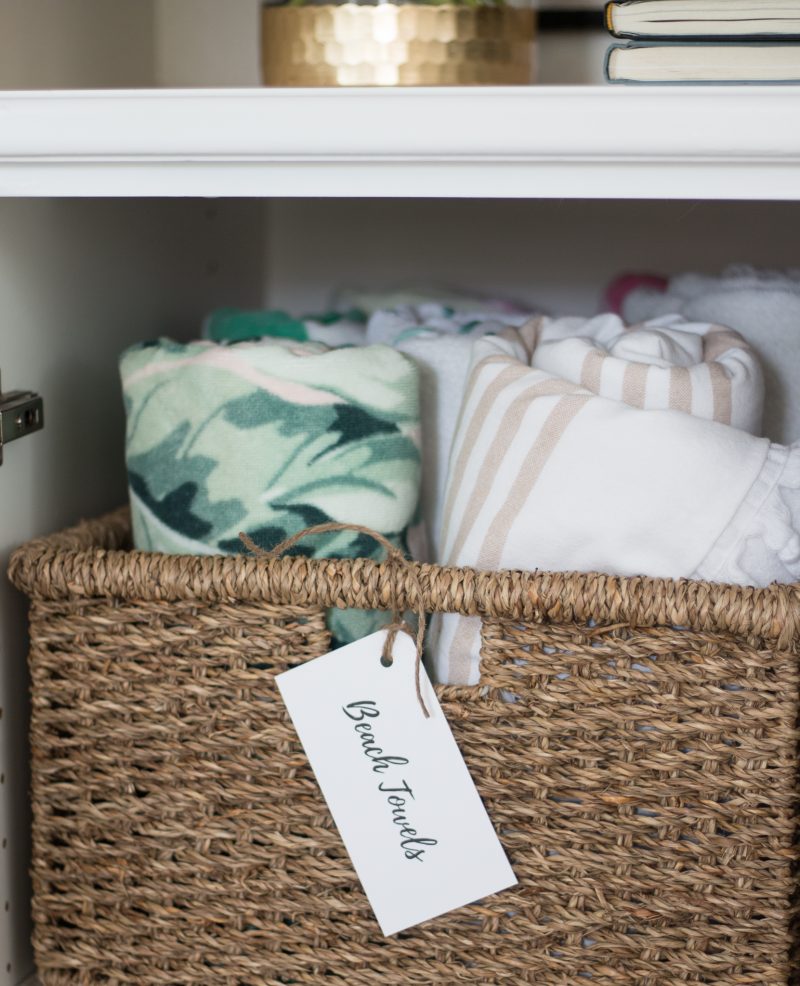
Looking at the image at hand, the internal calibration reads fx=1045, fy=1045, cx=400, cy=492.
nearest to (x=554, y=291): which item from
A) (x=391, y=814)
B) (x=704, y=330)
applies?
(x=704, y=330)

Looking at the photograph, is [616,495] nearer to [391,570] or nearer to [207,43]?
[391,570]

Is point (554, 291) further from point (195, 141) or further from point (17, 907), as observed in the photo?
point (17, 907)

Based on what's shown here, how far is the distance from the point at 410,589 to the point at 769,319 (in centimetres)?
36

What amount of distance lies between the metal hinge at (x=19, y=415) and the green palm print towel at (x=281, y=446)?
0.08 metres

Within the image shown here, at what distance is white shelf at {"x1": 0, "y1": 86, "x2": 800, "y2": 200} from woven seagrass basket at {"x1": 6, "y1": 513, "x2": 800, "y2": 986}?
21 centimetres

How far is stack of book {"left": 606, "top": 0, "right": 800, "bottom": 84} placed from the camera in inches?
21.6

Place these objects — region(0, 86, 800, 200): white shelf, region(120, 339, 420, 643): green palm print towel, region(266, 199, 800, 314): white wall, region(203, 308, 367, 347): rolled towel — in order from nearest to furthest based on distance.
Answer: region(0, 86, 800, 200): white shelf
region(120, 339, 420, 643): green palm print towel
region(203, 308, 367, 347): rolled towel
region(266, 199, 800, 314): white wall

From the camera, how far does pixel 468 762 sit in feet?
1.96

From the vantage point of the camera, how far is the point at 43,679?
637mm

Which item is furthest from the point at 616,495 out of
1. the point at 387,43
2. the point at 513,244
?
the point at 513,244

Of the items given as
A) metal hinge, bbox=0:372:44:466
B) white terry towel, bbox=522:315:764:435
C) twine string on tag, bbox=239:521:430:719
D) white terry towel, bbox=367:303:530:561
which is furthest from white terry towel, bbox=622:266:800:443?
metal hinge, bbox=0:372:44:466

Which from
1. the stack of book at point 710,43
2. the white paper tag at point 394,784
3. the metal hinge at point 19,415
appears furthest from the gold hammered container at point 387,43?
the white paper tag at point 394,784

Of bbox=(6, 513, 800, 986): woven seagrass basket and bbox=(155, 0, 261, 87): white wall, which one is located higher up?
bbox=(155, 0, 261, 87): white wall

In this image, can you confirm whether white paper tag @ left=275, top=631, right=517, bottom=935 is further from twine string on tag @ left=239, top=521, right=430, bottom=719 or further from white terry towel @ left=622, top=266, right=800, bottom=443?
white terry towel @ left=622, top=266, right=800, bottom=443
